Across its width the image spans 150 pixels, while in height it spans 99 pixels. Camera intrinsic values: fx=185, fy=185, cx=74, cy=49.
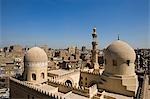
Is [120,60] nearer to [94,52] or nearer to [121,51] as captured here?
[121,51]

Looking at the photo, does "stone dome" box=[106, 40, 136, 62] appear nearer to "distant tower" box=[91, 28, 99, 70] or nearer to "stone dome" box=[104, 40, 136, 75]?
"stone dome" box=[104, 40, 136, 75]

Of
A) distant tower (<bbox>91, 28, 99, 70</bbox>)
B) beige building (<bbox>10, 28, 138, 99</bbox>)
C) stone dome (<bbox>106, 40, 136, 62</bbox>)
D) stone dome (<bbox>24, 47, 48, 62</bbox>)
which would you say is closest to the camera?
beige building (<bbox>10, 28, 138, 99</bbox>)

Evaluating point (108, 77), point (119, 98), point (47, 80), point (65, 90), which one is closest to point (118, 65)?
point (108, 77)

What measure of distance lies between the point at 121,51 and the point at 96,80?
15.8ft

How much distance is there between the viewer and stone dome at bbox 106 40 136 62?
16.7 metres

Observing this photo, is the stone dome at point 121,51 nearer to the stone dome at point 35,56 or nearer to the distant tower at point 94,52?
the stone dome at point 35,56

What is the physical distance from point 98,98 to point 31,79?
23.9 feet

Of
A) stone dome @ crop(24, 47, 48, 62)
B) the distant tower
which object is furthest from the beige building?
the distant tower

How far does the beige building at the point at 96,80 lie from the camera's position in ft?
50.2

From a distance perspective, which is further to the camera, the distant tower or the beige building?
the distant tower

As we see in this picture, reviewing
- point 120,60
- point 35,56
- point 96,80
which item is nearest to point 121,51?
point 120,60

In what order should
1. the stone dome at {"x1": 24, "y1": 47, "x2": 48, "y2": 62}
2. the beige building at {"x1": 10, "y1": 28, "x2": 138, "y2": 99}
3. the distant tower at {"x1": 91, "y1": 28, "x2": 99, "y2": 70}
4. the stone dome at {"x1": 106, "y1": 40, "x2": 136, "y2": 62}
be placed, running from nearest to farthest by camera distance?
1. the beige building at {"x1": 10, "y1": 28, "x2": 138, "y2": 99}
2. the stone dome at {"x1": 106, "y1": 40, "x2": 136, "y2": 62}
3. the stone dome at {"x1": 24, "y1": 47, "x2": 48, "y2": 62}
4. the distant tower at {"x1": 91, "y1": 28, "x2": 99, "y2": 70}

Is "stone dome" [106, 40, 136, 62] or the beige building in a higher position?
"stone dome" [106, 40, 136, 62]

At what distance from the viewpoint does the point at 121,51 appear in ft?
55.1
